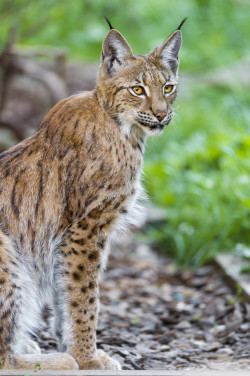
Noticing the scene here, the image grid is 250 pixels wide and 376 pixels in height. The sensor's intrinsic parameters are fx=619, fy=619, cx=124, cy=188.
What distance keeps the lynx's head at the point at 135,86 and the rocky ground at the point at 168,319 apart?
1.78m

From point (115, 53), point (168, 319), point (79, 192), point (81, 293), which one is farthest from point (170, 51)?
point (168, 319)

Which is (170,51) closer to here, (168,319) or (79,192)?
(79,192)

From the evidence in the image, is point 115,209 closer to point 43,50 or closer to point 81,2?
point 43,50

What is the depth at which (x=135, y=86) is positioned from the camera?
452 cm

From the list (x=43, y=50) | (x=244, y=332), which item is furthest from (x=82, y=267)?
(x=43, y=50)

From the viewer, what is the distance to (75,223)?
434 cm

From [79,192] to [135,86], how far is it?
882 mm

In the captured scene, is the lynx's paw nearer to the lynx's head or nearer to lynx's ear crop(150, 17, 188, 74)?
the lynx's head

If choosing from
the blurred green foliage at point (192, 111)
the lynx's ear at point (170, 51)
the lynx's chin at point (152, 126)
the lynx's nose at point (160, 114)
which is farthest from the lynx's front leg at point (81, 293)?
the blurred green foliage at point (192, 111)

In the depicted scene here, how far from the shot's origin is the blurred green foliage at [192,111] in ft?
24.0

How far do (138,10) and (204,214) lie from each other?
7.78 m

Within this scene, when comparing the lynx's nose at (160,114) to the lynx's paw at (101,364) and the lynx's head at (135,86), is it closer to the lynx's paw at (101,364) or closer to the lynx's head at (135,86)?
the lynx's head at (135,86)

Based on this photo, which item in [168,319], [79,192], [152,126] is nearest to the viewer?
[79,192]

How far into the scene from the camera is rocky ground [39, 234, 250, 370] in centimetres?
483
